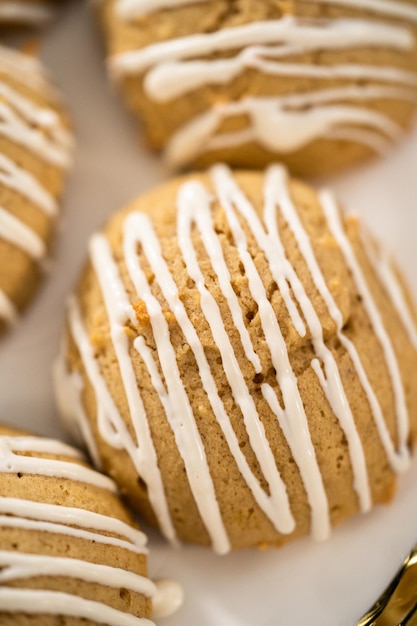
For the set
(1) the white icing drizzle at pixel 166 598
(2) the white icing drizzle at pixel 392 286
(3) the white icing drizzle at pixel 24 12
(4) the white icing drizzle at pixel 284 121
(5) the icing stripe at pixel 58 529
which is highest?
(3) the white icing drizzle at pixel 24 12

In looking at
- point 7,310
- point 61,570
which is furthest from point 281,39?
point 61,570

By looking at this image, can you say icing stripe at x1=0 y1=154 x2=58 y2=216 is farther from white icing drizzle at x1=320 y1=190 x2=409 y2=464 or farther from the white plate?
white icing drizzle at x1=320 y1=190 x2=409 y2=464

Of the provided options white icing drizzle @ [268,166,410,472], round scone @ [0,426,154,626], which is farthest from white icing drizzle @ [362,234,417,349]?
round scone @ [0,426,154,626]

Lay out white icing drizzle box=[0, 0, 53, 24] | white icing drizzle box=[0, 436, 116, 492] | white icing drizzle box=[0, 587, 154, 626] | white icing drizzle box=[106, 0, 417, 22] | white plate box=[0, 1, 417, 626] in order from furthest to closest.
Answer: white icing drizzle box=[0, 0, 53, 24] → white icing drizzle box=[106, 0, 417, 22] → white plate box=[0, 1, 417, 626] → white icing drizzle box=[0, 436, 116, 492] → white icing drizzle box=[0, 587, 154, 626]

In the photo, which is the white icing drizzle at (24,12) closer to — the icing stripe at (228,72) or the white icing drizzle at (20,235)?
the icing stripe at (228,72)

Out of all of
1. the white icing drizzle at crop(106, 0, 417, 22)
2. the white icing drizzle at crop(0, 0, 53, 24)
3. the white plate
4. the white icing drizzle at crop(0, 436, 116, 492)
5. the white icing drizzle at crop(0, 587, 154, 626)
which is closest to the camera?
the white icing drizzle at crop(0, 587, 154, 626)

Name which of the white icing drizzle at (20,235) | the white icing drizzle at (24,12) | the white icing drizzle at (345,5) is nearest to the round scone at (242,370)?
the white icing drizzle at (20,235)
